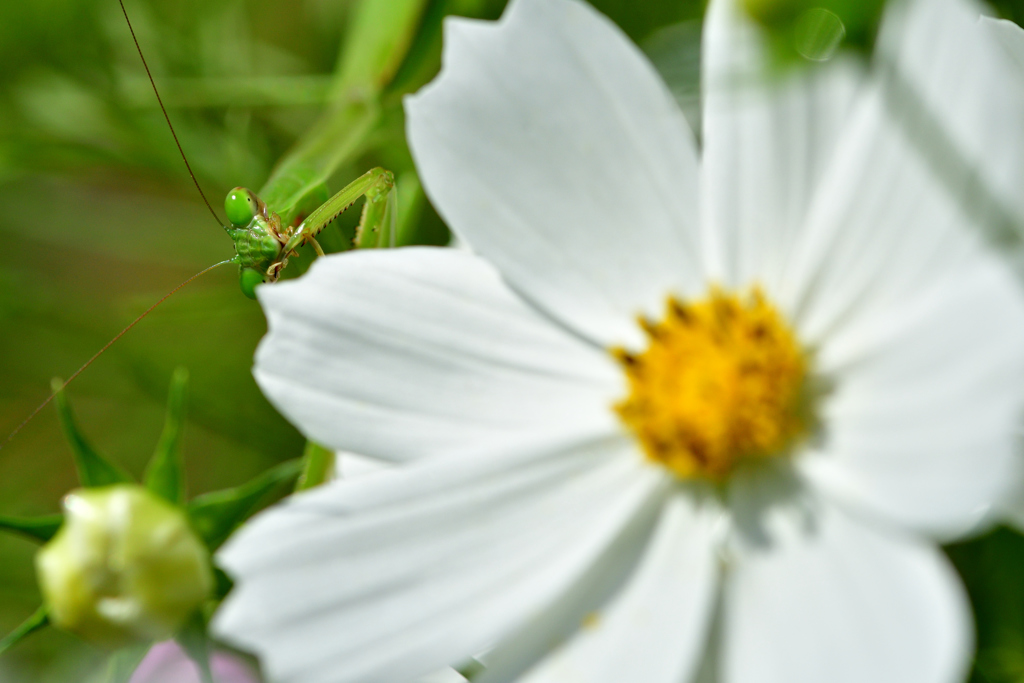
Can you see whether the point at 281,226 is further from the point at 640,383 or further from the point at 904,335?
the point at 904,335

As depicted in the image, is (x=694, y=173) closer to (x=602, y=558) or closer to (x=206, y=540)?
(x=602, y=558)

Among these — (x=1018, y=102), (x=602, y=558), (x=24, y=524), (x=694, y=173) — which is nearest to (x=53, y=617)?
(x=24, y=524)

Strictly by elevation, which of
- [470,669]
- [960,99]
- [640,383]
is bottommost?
[470,669]

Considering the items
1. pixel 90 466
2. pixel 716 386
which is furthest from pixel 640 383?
pixel 90 466

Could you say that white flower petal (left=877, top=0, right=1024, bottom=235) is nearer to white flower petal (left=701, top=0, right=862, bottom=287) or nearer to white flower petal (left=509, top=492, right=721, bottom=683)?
white flower petal (left=701, top=0, right=862, bottom=287)

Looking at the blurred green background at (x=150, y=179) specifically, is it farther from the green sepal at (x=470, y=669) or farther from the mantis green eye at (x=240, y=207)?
the green sepal at (x=470, y=669)

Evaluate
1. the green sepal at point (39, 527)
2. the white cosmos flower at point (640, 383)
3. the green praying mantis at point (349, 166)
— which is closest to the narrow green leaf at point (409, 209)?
the green praying mantis at point (349, 166)

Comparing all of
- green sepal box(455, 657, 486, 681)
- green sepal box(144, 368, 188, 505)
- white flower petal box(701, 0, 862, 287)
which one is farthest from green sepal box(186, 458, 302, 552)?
white flower petal box(701, 0, 862, 287)
